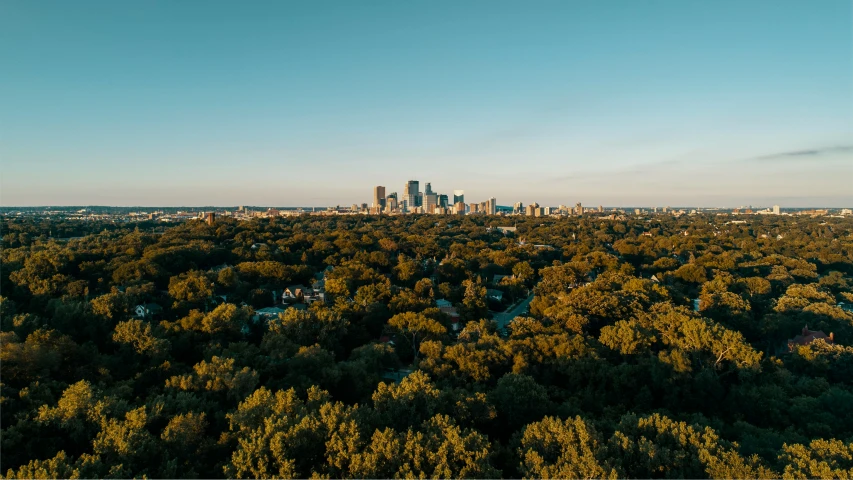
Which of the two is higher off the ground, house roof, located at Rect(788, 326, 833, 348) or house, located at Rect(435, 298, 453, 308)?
house, located at Rect(435, 298, 453, 308)

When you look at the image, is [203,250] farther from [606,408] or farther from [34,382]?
[606,408]

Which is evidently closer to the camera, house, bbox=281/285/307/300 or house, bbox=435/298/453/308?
house, bbox=435/298/453/308

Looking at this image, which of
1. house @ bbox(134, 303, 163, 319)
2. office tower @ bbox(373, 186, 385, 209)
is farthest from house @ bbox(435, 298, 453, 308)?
office tower @ bbox(373, 186, 385, 209)

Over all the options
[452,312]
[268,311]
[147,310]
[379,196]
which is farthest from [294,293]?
[379,196]

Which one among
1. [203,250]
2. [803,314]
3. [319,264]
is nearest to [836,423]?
[803,314]

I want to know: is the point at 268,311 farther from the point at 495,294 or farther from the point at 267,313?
the point at 495,294

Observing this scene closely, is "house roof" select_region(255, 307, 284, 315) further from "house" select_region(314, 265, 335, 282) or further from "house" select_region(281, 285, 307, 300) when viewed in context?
"house" select_region(314, 265, 335, 282)

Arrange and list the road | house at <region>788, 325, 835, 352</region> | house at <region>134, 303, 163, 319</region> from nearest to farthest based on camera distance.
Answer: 1. house at <region>788, 325, 835, 352</region>
2. house at <region>134, 303, 163, 319</region>
3. the road

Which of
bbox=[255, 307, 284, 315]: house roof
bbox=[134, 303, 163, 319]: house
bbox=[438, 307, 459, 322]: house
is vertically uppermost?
bbox=[134, 303, 163, 319]: house
